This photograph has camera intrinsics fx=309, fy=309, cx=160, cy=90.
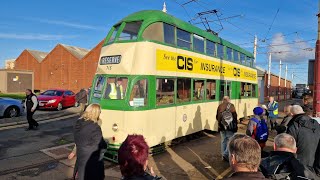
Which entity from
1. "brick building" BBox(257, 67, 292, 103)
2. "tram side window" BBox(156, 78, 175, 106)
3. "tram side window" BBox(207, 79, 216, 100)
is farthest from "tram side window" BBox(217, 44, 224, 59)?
"brick building" BBox(257, 67, 292, 103)

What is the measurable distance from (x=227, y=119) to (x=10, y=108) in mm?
12600

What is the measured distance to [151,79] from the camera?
865 centimetres

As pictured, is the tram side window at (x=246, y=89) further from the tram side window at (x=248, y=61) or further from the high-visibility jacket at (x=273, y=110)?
the high-visibility jacket at (x=273, y=110)

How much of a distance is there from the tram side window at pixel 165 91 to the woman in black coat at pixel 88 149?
170 inches

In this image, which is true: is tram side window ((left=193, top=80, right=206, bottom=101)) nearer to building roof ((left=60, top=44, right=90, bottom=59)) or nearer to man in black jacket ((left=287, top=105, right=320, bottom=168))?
man in black jacket ((left=287, top=105, right=320, bottom=168))

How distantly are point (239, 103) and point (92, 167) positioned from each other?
1235cm

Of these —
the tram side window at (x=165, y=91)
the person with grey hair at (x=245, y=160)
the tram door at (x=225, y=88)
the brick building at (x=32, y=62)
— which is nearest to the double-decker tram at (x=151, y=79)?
the tram side window at (x=165, y=91)

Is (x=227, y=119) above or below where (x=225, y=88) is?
below

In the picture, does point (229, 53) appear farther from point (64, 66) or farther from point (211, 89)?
point (64, 66)

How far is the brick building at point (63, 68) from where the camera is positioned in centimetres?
4696

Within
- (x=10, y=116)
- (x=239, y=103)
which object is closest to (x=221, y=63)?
(x=239, y=103)

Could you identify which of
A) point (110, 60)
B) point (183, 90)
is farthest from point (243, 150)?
point (183, 90)

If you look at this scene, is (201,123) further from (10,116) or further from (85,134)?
(10,116)

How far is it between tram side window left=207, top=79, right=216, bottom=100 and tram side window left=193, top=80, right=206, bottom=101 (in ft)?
1.44
